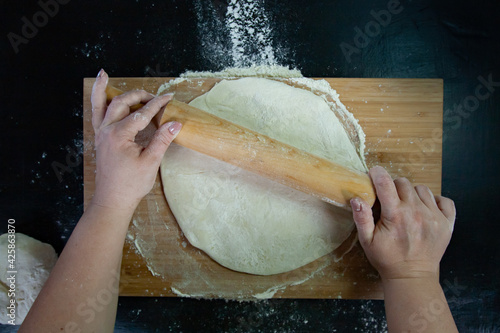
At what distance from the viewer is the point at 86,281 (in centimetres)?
138

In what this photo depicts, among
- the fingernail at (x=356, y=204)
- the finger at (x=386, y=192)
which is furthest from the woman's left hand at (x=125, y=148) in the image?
the finger at (x=386, y=192)

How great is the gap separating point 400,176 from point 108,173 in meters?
1.55

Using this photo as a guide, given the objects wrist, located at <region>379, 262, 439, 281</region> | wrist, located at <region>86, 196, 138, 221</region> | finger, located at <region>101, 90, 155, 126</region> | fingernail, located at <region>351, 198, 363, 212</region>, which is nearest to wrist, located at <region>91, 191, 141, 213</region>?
wrist, located at <region>86, 196, 138, 221</region>

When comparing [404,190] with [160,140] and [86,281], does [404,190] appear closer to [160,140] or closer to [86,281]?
[160,140]

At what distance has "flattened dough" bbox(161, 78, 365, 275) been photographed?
169cm

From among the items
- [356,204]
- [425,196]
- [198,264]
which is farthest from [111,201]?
[425,196]

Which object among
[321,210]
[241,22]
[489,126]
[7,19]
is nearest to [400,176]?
[321,210]

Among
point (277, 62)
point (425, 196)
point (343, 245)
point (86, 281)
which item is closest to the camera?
point (86, 281)

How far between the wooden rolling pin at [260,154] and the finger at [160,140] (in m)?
0.03

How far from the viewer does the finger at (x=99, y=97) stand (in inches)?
59.4

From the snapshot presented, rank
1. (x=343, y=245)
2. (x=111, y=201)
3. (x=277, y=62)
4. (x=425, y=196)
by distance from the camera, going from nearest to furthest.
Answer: (x=111, y=201) < (x=425, y=196) < (x=343, y=245) < (x=277, y=62)

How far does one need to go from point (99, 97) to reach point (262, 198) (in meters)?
0.96

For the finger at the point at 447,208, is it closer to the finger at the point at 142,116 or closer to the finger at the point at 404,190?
the finger at the point at 404,190

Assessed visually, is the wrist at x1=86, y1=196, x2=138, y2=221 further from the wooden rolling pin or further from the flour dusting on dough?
the wooden rolling pin
